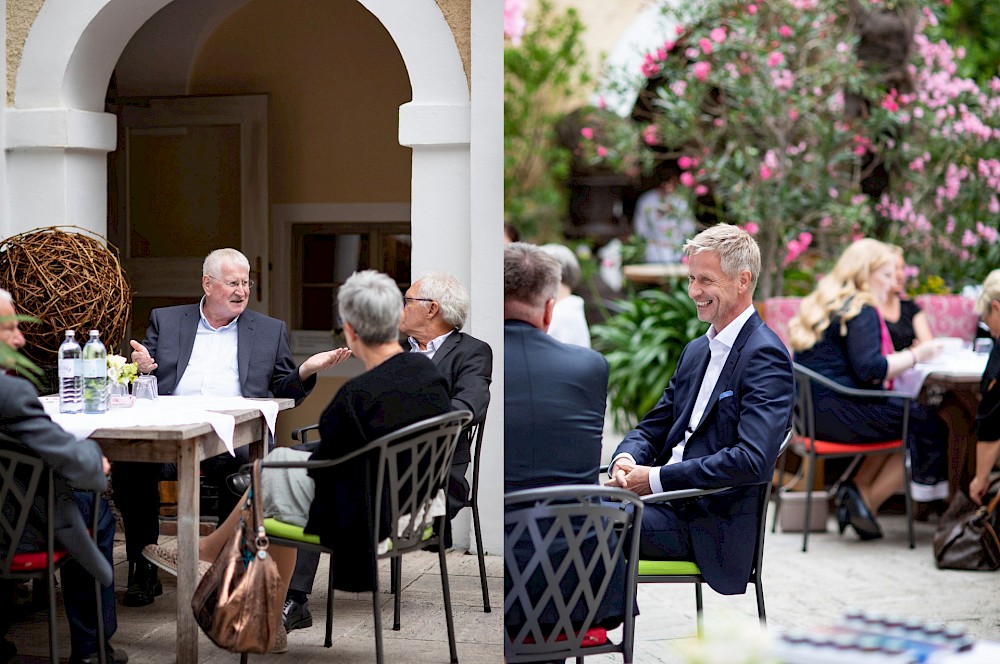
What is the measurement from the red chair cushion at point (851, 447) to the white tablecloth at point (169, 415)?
3.37m

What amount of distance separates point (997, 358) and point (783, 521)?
5.58 feet

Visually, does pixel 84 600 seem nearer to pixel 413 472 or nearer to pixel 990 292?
pixel 413 472

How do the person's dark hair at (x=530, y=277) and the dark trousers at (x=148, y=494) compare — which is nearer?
the person's dark hair at (x=530, y=277)

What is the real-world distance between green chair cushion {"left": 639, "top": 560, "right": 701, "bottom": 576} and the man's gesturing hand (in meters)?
1.63

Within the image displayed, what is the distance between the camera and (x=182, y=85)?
3865 mm

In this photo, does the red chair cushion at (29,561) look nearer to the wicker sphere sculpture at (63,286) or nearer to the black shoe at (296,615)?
the wicker sphere sculpture at (63,286)

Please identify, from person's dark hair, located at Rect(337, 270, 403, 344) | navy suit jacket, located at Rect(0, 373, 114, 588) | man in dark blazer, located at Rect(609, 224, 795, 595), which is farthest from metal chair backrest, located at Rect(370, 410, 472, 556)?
navy suit jacket, located at Rect(0, 373, 114, 588)

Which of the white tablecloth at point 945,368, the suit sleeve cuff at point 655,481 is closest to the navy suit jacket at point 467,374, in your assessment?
the suit sleeve cuff at point 655,481

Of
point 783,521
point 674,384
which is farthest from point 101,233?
point 783,521

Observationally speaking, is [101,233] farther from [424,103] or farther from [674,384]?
[674,384]

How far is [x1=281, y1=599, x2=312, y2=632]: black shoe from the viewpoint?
10.1 feet

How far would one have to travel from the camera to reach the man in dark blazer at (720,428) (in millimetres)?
3047

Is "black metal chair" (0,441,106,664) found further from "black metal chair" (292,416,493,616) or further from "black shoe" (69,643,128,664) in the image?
"black metal chair" (292,416,493,616)

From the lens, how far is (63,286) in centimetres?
331
